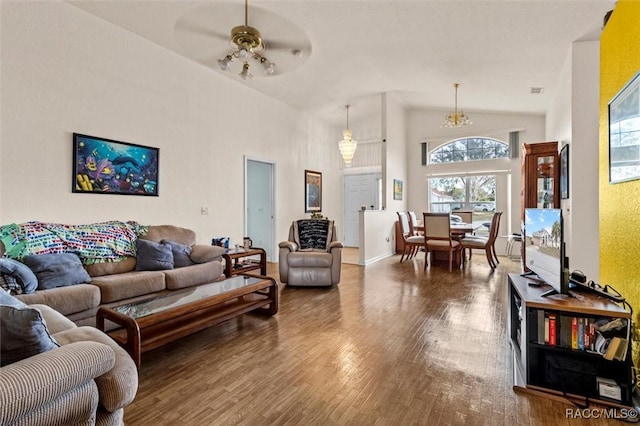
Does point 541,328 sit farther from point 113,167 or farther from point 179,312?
point 113,167

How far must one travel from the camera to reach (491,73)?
14.5ft

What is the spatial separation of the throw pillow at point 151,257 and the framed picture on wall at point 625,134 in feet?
12.6

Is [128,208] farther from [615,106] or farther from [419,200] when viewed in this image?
[419,200]

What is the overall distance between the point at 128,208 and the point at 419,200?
20.5ft

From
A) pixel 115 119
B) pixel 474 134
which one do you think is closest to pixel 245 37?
pixel 115 119

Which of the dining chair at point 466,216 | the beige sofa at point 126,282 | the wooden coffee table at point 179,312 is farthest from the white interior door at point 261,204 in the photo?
the dining chair at point 466,216

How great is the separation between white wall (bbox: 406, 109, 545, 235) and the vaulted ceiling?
1280mm

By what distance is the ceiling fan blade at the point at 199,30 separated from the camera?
11.4 ft

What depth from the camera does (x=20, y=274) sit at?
7.48 ft

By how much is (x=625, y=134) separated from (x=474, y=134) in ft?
18.2

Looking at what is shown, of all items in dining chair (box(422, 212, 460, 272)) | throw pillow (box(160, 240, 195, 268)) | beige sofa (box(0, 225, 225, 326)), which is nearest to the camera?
beige sofa (box(0, 225, 225, 326))

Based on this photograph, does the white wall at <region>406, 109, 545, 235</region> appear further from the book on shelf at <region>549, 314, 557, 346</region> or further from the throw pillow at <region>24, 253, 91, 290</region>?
the throw pillow at <region>24, 253, 91, 290</region>

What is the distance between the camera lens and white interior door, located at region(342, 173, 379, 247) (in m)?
7.79

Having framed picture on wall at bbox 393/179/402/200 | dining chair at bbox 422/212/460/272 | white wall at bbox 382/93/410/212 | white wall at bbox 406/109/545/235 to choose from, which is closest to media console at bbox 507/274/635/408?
dining chair at bbox 422/212/460/272
